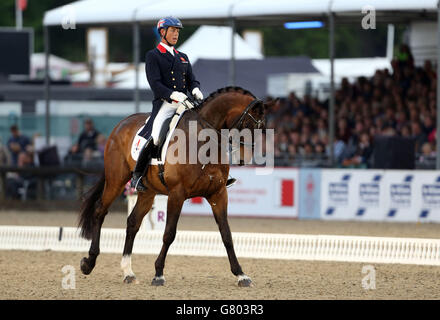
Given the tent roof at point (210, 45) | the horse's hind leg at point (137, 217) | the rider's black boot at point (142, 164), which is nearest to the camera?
the rider's black boot at point (142, 164)

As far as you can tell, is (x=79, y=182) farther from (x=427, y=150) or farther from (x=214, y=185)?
(x=214, y=185)

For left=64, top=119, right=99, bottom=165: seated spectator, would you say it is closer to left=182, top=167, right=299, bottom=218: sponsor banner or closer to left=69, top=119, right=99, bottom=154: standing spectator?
left=69, top=119, right=99, bottom=154: standing spectator

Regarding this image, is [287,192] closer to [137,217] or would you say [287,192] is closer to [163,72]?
[137,217]

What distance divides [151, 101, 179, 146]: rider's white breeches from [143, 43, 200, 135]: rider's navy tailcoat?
0.17 ft

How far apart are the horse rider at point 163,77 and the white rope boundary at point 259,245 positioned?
2691mm

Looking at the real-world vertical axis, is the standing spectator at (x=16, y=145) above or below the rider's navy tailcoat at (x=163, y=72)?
below

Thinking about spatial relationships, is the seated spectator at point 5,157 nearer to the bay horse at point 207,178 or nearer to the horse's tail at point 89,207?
the horse's tail at point 89,207

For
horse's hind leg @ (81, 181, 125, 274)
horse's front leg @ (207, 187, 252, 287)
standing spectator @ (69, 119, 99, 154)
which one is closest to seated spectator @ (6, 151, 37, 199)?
standing spectator @ (69, 119, 99, 154)

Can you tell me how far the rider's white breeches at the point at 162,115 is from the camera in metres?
9.69

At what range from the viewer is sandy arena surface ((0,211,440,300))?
8.91m

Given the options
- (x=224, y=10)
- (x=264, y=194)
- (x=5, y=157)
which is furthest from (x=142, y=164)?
(x=5, y=157)

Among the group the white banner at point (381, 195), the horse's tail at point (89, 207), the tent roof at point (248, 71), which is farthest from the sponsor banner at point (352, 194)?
the horse's tail at point (89, 207)

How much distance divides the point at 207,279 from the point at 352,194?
24.2 ft
